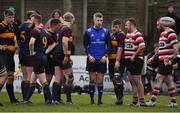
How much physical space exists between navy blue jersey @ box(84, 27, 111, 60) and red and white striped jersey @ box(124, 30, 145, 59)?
450 mm

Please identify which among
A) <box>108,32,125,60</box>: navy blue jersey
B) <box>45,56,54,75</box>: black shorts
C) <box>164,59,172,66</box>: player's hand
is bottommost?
<box>45,56,54,75</box>: black shorts

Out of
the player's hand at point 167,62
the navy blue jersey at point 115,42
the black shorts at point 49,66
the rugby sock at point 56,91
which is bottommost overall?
→ the rugby sock at point 56,91

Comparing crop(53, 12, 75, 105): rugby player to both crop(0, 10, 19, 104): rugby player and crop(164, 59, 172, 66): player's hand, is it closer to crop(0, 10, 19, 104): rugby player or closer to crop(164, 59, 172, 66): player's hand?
crop(0, 10, 19, 104): rugby player

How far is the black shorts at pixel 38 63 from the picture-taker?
46.6ft

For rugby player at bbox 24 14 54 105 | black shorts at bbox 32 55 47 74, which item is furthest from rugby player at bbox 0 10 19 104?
black shorts at bbox 32 55 47 74

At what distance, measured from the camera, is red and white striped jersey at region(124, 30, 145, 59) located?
48.5 ft

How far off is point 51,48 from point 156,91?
106 inches

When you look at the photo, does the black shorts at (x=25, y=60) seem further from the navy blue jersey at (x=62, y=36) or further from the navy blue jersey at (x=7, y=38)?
the navy blue jersey at (x=62, y=36)

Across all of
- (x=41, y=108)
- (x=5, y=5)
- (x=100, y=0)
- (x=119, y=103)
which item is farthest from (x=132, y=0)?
(x=41, y=108)

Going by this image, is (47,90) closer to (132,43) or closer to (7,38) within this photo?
(7,38)

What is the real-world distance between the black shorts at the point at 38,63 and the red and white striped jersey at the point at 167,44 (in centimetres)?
275

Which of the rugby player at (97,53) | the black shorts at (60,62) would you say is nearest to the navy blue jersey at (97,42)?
the rugby player at (97,53)

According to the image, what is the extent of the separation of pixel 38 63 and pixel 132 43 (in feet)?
7.57

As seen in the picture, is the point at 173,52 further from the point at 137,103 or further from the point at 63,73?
the point at 63,73
